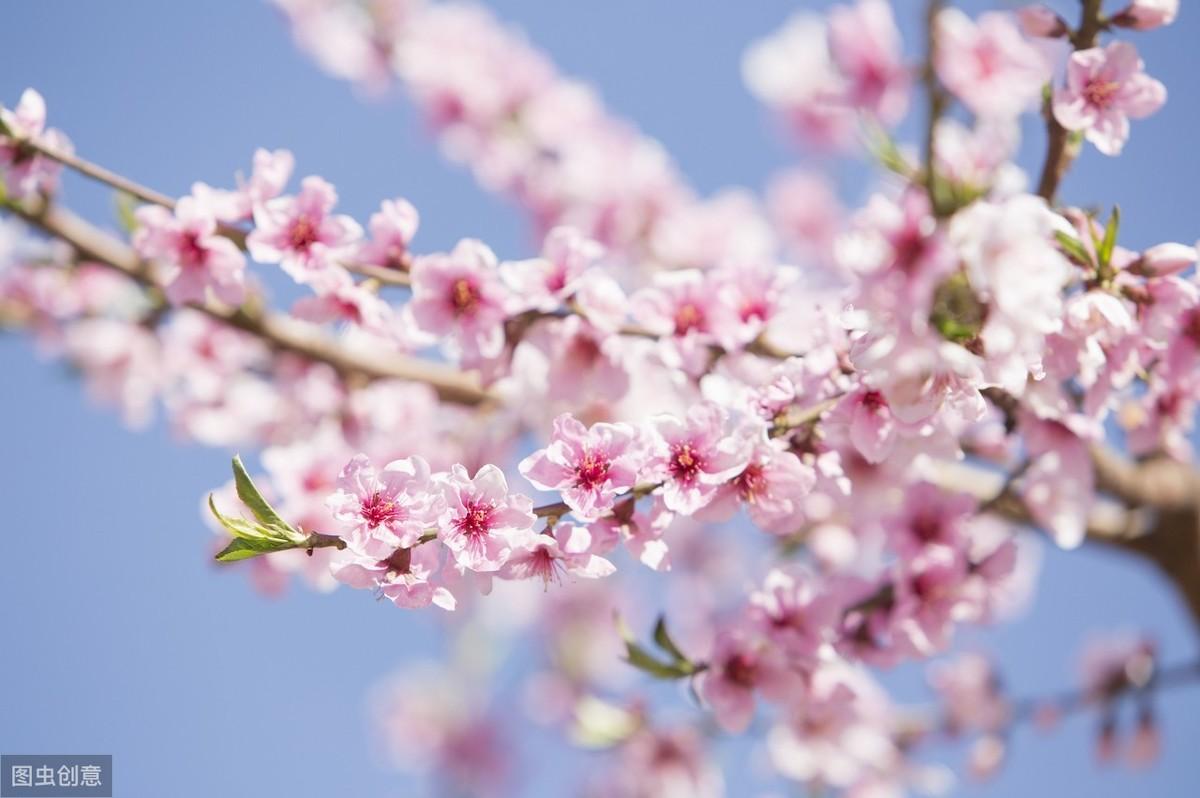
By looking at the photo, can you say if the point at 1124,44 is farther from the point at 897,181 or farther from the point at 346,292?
the point at 346,292

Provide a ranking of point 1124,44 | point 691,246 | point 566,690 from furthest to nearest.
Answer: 1. point 566,690
2. point 691,246
3. point 1124,44

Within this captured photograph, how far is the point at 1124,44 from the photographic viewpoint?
163 centimetres

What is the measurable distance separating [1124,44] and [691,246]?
8.73ft

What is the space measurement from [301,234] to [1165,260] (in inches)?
59.4

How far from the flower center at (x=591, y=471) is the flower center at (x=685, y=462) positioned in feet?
0.34

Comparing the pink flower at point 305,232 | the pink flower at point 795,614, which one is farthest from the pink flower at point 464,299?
the pink flower at point 795,614

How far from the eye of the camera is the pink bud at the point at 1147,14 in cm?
168

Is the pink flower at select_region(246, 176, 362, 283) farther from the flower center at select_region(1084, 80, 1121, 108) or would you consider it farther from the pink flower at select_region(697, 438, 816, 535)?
the flower center at select_region(1084, 80, 1121, 108)

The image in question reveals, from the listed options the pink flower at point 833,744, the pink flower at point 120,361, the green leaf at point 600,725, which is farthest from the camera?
the pink flower at point 120,361

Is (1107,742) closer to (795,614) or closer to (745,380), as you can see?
(795,614)

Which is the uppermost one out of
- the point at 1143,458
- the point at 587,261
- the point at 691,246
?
the point at 691,246

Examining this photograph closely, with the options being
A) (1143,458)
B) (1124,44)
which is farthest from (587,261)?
(1143,458)

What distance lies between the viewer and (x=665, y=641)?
164cm

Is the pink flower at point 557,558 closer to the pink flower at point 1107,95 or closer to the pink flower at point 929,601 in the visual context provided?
the pink flower at point 929,601
